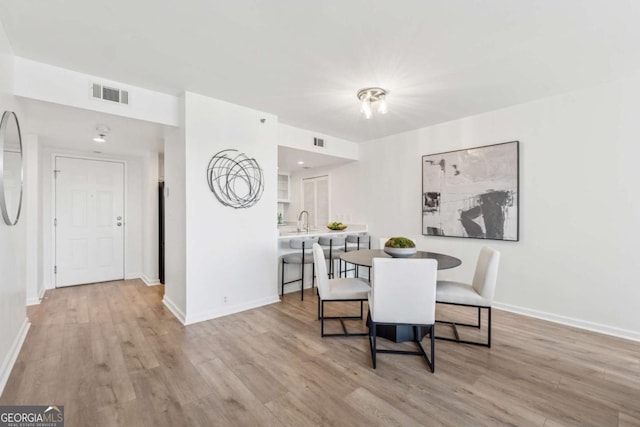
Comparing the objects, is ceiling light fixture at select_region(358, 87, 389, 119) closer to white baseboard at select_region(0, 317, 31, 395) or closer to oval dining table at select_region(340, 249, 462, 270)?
oval dining table at select_region(340, 249, 462, 270)

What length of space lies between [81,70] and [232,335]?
113 inches

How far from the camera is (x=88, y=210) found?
4.83 meters

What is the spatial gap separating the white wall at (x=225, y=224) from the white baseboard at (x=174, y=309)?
14cm

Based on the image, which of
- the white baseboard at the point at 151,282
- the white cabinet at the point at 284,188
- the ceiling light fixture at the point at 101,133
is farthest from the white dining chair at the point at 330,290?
the white cabinet at the point at 284,188

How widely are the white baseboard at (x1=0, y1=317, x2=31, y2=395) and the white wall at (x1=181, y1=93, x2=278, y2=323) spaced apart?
4.34ft

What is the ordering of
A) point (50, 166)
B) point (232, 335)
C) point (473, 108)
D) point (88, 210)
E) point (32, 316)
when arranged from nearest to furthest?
point (232, 335), point (32, 316), point (473, 108), point (50, 166), point (88, 210)

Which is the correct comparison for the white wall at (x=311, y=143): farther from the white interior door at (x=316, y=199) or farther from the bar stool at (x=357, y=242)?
the bar stool at (x=357, y=242)

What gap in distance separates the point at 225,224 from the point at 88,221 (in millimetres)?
3004

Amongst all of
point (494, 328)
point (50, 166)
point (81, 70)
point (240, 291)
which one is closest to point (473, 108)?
point (494, 328)

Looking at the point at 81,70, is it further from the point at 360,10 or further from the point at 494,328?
the point at 494,328

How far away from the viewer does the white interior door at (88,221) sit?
4613 millimetres

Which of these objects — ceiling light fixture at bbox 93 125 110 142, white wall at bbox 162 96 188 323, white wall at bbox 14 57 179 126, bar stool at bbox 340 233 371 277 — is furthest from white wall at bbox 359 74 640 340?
ceiling light fixture at bbox 93 125 110 142

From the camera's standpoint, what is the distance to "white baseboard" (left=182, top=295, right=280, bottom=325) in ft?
10.6

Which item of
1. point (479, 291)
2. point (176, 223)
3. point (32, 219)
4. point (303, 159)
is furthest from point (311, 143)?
point (32, 219)
